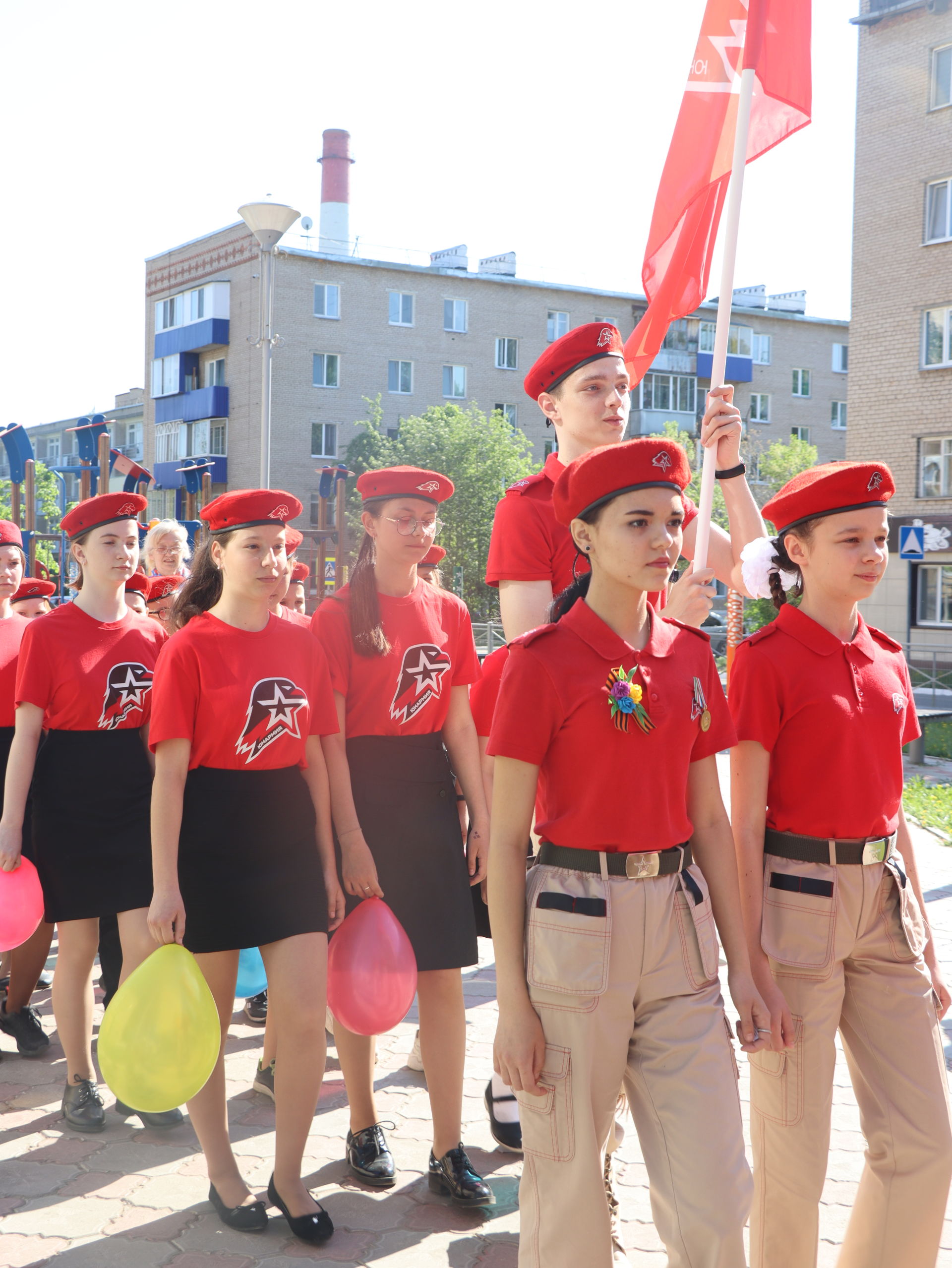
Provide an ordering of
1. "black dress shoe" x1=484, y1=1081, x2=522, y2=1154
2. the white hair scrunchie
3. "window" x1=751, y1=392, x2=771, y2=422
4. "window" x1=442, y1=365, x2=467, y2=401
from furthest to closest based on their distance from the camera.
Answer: "window" x1=751, y1=392, x2=771, y2=422 → "window" x1=442, y1=365, x2=467, y2=401 → "black dress shoe" x1=484, y1=1081, x2=522, y2=1154 → the white hair scrunchie

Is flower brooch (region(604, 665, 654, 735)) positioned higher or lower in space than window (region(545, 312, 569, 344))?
lower

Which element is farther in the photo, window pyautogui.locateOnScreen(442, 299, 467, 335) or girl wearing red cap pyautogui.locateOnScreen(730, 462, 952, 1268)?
window pyautogui.locateOnScreen(442, 299, 467, 335)

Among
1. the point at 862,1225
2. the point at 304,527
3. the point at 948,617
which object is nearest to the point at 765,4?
the point at 862,1225

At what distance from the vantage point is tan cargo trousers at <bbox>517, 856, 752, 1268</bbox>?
2404 mm

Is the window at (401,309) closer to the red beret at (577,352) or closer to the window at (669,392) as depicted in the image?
the window at (669,392)

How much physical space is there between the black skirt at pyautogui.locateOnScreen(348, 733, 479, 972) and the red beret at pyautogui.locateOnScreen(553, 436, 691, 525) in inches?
56.9

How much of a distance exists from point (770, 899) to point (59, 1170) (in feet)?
8.68

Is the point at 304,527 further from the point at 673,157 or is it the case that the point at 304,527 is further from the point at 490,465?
the point at 673,157

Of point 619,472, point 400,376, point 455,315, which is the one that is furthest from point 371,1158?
point 455,315

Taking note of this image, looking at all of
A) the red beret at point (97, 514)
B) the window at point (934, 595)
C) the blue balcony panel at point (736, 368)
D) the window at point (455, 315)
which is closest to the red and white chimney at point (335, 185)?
the window at point (455, 315)

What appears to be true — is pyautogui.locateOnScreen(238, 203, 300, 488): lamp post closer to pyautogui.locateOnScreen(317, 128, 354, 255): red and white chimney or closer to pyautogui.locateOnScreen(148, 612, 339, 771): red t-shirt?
pyautogui.locateOnScreen(148, 612, 339, 771): red t-shirt

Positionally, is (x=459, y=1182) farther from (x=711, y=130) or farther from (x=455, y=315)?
(x=455, y=315)

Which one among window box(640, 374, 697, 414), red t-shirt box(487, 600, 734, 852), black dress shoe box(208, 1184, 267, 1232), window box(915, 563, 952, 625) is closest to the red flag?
red t-shirt box(487, 600, 734, 852)

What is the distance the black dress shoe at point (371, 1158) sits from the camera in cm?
388
